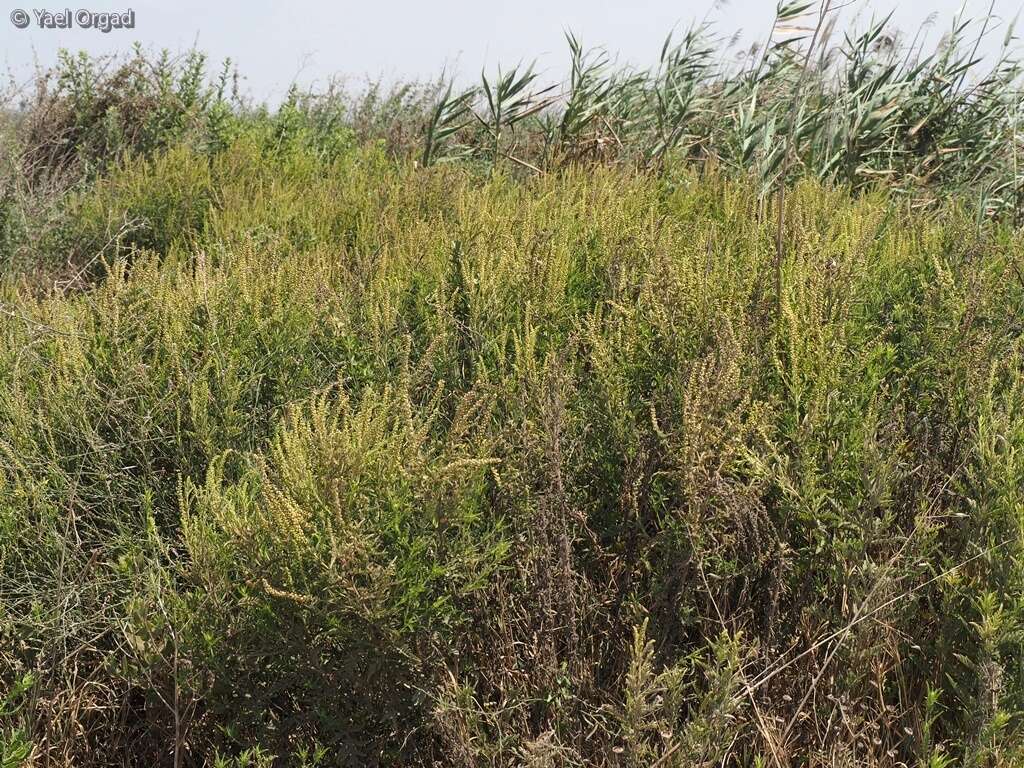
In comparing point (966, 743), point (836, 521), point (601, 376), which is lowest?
point (966, 743)

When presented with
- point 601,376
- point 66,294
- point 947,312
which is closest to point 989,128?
point 947,312

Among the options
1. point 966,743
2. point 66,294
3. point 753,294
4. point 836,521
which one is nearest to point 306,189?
point 66,294

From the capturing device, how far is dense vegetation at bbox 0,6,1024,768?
2.04 metres

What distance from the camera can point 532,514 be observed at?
222 centimetres

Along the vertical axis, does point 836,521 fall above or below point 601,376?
below

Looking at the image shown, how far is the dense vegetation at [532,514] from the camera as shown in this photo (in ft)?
6.69

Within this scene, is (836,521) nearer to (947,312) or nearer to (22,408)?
(947,312)

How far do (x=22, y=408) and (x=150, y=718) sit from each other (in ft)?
3.40

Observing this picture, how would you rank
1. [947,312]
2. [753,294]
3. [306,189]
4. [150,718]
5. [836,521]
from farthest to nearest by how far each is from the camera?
[306,189]
[753,294]
[947,312]
[150,718]
[836,521]

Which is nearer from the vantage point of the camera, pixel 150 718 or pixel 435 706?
pixel 435 706

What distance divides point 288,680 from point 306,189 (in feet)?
14.2

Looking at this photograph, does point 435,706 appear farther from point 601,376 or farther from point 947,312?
point 947,312

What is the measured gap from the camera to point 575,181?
17.7 ft

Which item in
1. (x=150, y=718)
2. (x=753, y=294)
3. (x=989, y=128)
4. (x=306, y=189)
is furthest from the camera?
(x=989, y=128)
